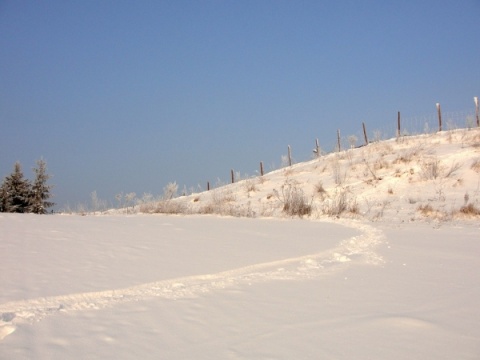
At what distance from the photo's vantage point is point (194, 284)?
340cm

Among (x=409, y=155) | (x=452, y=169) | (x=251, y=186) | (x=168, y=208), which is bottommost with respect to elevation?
(x=168, y=208)

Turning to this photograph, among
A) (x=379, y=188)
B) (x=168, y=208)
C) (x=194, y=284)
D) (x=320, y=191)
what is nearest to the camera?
(x=194, y=284)

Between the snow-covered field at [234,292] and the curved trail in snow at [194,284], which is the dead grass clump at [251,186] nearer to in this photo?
the snow-covered field at [234,292]

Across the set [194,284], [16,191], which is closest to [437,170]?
[194,284]

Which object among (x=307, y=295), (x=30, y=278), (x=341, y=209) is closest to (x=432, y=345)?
(x=307, y=295)

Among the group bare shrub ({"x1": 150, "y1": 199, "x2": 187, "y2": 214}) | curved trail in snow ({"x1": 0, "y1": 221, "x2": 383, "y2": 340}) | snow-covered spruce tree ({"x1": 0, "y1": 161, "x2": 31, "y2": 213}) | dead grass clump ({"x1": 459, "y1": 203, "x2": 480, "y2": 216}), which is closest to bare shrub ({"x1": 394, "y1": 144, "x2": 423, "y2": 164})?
dead grass clump ({"x1": 459, "y1": 203, "x2": 480, "y2": 216})

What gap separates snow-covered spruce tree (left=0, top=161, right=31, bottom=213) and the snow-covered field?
15.9m

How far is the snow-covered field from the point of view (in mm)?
2117

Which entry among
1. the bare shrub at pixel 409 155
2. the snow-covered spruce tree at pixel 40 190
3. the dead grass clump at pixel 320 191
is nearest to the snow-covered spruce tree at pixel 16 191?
the snow-covered spruce tree at pixel 40 190

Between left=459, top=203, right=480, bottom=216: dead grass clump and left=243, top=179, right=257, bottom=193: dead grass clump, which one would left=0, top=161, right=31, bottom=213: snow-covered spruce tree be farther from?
left=459, top=203, right=480, bottom=216: dead grass clump

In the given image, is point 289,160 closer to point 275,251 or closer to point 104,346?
point 275,251

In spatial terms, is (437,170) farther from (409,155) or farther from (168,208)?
(168,208)

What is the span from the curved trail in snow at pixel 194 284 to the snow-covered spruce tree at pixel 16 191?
63.5 ft

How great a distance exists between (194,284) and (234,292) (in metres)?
0.40
